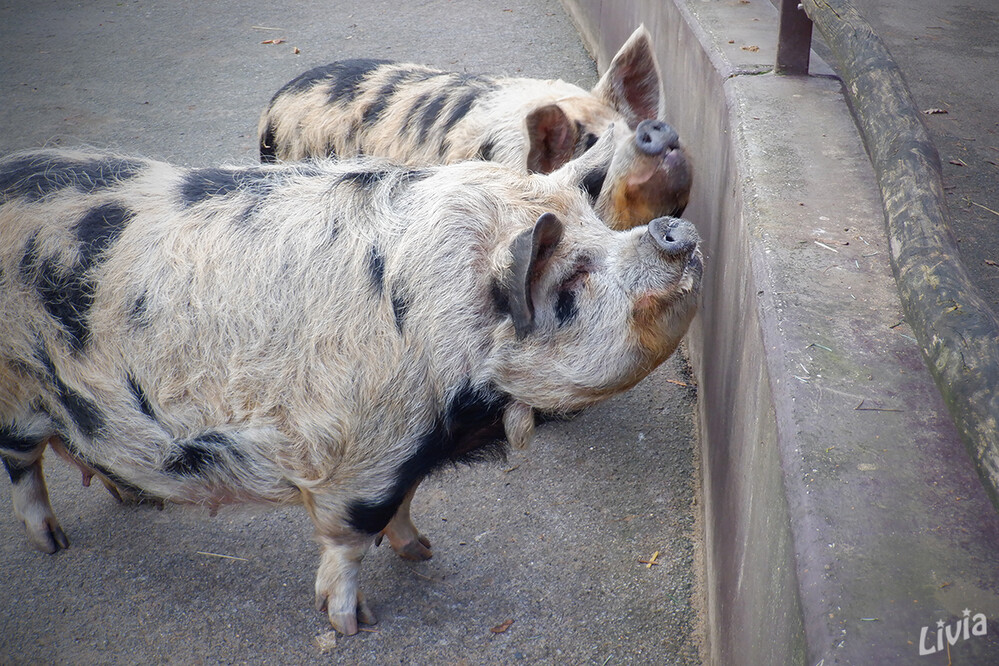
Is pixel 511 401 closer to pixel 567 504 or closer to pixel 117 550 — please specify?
pixel 567 504

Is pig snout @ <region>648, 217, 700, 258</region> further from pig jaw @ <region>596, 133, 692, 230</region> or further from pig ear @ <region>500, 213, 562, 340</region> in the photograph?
pig jaw @ <region>596, 133, 692, 230</region>

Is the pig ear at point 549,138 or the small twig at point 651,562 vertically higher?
the pig ear at point 549,138

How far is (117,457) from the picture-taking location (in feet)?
9.11

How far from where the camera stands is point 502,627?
3094 mm

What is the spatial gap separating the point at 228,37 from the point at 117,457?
7.08 metres

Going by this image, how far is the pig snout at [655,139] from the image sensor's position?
300cm

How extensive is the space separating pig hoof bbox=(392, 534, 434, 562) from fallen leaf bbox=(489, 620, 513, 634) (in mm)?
444

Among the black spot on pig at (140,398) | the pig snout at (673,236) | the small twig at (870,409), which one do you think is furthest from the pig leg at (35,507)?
the small twig at (870,409)

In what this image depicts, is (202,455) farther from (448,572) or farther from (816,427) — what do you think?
(816,427)

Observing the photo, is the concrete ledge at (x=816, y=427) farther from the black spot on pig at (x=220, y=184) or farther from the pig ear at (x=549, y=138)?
the black spot on pig at (x=220, y=184)

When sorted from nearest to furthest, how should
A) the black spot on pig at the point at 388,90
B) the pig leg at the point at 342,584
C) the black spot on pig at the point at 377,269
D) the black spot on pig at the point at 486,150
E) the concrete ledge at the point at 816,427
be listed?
the concrete ledge at the point at 816,427 < the black spot on pig at the point at 377,269 < the pig leg at the point at 342,584 < the black spot on pig at the point at 486,150 < the black spot on pig at the point at 388,90

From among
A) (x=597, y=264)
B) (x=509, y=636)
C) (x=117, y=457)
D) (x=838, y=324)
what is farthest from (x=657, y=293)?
(x=117, y=457)

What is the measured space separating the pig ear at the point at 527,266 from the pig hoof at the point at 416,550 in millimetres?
1250

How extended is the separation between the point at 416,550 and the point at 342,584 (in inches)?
15.4
